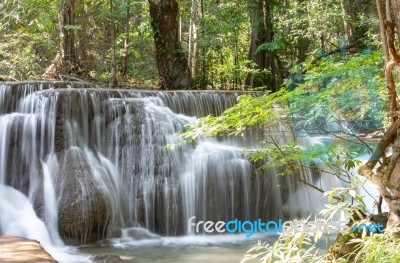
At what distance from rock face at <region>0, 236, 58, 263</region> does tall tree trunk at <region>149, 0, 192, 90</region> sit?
28.8 feet

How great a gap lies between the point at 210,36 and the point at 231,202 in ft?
22.6

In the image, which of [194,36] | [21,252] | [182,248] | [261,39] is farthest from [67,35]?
[21,252]

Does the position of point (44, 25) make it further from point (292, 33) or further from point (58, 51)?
point (292, 33)

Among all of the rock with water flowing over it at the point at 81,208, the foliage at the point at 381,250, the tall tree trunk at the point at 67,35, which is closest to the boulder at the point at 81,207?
the rock with water flowing over it at the point at 81,208

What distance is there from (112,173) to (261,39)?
8.30 meters

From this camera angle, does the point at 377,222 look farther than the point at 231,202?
No

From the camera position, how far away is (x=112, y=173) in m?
8.38

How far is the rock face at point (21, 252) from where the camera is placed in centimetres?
427

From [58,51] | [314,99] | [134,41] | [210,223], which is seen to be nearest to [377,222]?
[314,99]

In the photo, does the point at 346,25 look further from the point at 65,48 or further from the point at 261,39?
the point at 65,48

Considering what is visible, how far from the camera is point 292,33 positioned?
14.1m

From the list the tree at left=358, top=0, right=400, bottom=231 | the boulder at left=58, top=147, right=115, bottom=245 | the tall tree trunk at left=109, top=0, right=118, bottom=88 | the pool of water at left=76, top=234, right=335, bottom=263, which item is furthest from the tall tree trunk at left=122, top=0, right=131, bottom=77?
the tree at left=358, top=0, right=400, bottom=231

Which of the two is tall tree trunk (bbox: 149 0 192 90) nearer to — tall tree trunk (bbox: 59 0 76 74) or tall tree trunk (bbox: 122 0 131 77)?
tall tree trunk (bbox: 122 0 131 77)

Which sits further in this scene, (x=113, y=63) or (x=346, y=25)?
(x=346, y=25)
